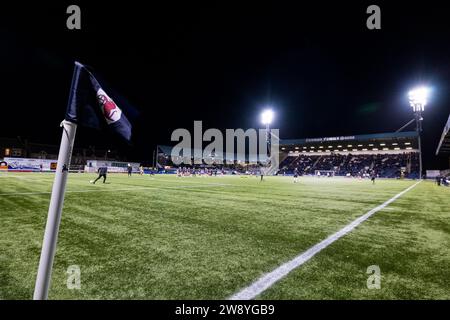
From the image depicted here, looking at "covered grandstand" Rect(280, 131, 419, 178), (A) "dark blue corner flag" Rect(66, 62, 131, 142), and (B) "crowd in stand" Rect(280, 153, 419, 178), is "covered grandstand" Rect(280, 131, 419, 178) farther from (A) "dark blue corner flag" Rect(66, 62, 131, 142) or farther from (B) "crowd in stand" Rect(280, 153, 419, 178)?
(A) "dark blue corner flag" Rect(66, 62, 131, 142)

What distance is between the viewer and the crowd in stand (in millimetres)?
57125

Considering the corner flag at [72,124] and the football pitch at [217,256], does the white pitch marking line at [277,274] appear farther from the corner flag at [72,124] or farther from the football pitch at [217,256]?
the corner flag at [72,124]

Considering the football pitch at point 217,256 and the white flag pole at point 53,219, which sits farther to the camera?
the football pitch at point 217,256

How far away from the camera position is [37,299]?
6.84ft

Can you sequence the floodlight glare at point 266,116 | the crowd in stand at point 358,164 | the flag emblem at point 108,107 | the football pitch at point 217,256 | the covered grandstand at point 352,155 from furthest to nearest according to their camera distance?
the covered grandstand at point 352,155
the crowd in stand at point 358,164
the floodlight glare at point 266,116
the football pitch at point 217,256
the flag emblem at point 108,107

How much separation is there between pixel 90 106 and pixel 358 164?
73.3m

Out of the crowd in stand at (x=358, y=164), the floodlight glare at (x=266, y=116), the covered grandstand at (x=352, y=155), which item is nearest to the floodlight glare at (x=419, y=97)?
the covered grandstand at (x=352, y=155)

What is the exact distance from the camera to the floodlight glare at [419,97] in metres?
40.0

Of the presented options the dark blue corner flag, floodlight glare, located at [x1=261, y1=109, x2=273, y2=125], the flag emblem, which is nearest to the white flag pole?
the dark blue corner flag

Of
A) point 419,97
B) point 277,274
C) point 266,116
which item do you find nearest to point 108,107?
point 277,274

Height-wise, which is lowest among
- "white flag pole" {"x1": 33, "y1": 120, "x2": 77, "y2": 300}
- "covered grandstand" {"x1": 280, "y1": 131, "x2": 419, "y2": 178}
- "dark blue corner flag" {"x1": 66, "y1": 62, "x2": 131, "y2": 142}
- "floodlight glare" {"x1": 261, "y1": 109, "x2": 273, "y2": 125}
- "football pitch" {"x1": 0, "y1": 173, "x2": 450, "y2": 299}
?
"football pitch" {"x1": 0, "y1": 173, "x2": 450, "y2": 299}
